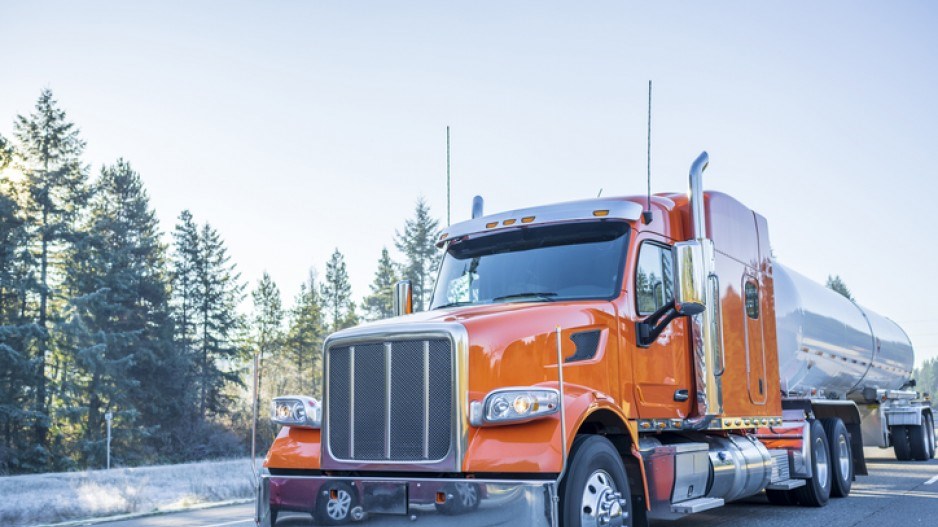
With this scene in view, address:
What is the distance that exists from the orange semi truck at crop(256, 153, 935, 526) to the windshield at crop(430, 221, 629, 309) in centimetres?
2

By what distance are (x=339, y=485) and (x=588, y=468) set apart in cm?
170

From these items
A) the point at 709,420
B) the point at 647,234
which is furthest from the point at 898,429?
the point at 647,234

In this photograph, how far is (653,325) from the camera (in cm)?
768

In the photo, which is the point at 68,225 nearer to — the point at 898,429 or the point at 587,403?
the point at 898,429

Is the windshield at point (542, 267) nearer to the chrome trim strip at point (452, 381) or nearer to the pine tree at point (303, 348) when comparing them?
the chrome trim strip at point (452, 381)

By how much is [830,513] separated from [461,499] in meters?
6.67

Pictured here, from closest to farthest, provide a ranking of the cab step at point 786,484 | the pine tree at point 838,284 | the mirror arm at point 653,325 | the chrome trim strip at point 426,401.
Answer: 1. the chrome trim strip at point 426,401
2. the mirror arm at point 653,325
3. the cab step at point 786,484
4. the pine tree at point 838,284

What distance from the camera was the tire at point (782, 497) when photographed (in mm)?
11531

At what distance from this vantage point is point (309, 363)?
255ft

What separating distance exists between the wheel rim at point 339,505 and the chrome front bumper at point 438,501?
0.09 feet

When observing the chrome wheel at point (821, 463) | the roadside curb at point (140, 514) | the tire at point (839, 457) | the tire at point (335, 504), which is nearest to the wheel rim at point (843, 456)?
the tire at point (839, 457)

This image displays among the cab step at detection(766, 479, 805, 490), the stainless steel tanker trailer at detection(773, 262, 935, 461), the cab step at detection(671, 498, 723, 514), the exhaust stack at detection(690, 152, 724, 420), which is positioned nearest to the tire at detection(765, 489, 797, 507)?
the cab step at detection(766, 479, 805, 490)

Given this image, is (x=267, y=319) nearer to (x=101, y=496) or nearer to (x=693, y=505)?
(x=101, y=496)

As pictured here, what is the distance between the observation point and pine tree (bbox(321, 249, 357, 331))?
7988cm
